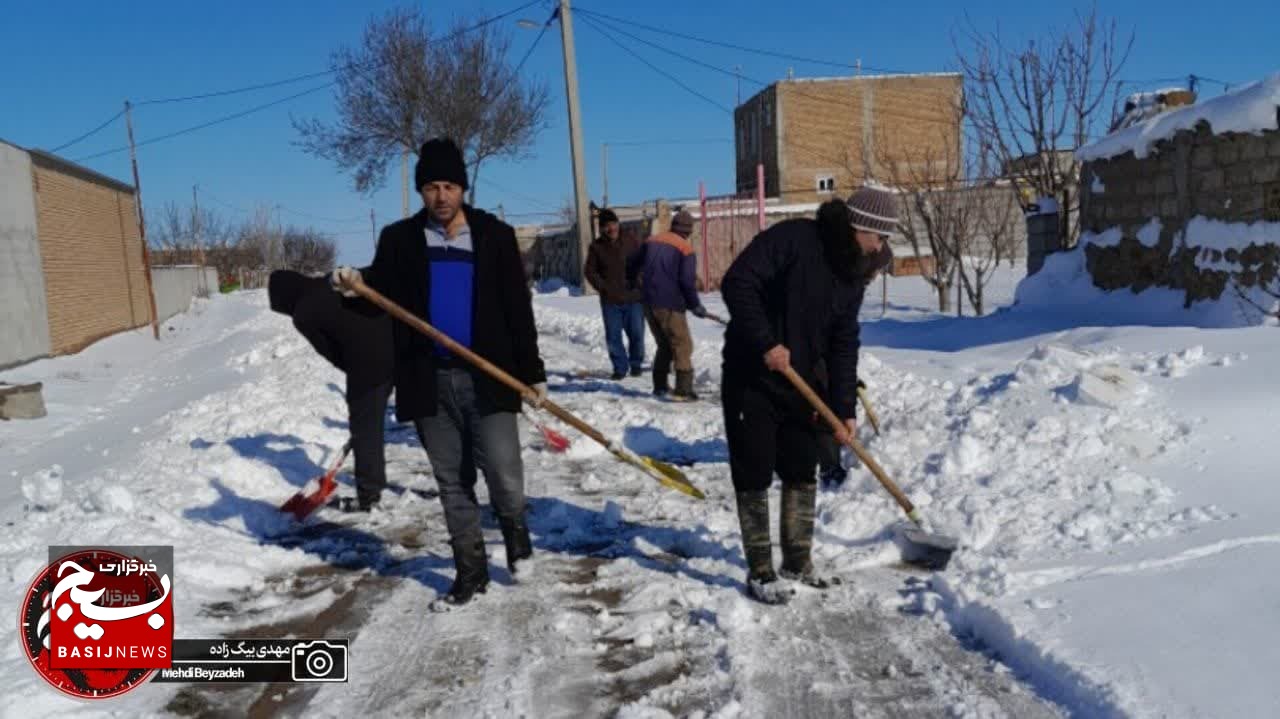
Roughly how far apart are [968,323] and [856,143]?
118ft

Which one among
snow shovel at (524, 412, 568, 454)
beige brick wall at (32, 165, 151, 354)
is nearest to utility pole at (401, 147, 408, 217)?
beige brick wall at (32, 165, 151, 354)

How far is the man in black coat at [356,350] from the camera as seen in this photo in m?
5.55

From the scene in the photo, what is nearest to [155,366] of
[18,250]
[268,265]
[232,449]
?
[18,250]

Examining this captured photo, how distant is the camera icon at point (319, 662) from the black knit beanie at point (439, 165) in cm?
176

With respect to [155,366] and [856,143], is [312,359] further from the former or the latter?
[856,143]

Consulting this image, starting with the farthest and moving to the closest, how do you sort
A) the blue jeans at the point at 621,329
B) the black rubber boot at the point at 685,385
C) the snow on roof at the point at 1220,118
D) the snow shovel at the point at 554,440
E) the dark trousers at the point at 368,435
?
the blue jeans at the point at 621,329, the black rubber boot at the point at 685,385, the snow on roof at the point at 1220,118, the snow shovel at the point at 554,440, the dark trousers at the point at 368,435

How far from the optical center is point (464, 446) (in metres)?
4.18

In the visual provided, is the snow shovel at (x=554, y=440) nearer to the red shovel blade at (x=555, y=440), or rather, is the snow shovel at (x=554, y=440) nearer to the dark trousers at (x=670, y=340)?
the red shovel blade at (x=555, y=440)

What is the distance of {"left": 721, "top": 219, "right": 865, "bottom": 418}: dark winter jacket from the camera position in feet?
12.5

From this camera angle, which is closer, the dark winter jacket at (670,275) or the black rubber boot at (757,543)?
the black rubber boot at (757,543)

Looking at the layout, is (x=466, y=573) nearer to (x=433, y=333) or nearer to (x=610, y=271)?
(x=433, y=333)

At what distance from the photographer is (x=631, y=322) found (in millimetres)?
10711

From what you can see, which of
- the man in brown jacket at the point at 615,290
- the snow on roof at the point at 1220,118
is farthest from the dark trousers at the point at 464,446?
the snow on roof at the point at 1220,118

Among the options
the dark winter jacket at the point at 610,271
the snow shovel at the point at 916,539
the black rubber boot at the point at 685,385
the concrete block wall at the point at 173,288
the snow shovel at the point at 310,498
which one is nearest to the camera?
the snow shovel at the point at 916,539
